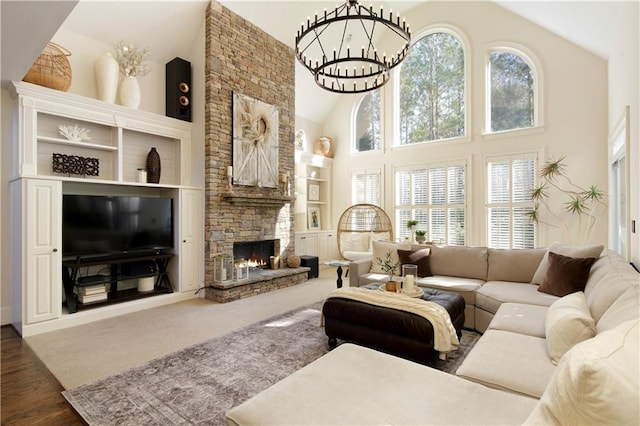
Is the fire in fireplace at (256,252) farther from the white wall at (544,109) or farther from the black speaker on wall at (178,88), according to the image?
the white wall at (544,109)

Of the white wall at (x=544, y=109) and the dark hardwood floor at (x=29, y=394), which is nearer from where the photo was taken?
the dark hardwood floor at (x=29, y=394)

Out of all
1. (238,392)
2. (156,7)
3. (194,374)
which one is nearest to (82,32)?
(156,7)

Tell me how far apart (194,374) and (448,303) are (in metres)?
2.20

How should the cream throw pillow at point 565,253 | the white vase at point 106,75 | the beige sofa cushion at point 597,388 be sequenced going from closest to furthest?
the beige sofa cushion at point 597,388 → the cream throw pillow at point 565,253 → the white vase at point 106,75

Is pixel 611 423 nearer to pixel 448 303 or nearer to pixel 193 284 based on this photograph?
pixel 448 303

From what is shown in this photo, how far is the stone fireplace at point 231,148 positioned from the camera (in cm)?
482

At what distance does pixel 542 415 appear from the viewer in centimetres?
88

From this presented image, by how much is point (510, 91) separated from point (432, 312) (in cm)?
548

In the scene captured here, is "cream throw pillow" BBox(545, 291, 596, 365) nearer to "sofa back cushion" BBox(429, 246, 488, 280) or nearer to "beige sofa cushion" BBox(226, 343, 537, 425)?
"beige sofa cushion" BBox(226, 343, 537, 425)

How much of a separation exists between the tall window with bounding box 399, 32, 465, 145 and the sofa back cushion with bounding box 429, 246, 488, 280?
11.0 ft

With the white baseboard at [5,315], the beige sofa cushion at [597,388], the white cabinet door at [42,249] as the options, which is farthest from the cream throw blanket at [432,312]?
the white baseboard at [5,315]

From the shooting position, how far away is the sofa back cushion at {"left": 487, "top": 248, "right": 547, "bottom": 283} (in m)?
3.73

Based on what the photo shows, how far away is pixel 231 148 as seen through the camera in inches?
201

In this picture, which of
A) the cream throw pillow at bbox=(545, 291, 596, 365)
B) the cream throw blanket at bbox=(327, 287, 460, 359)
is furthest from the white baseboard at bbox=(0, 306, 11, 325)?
the cream throw pillow at bbox=(545, 291, 596, 365)
